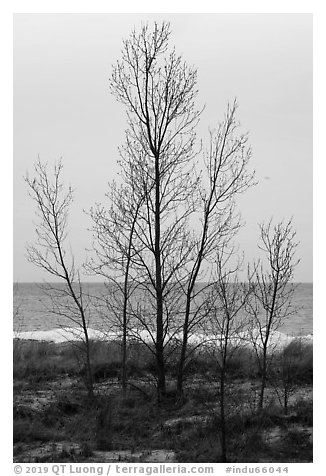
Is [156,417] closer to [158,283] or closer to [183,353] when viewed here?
[183,353]

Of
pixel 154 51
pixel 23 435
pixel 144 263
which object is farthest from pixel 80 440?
pixel 154 51

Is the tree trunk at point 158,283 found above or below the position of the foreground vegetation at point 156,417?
above

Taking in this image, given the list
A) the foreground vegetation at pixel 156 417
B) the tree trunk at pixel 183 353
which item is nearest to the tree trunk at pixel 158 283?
the tree trunk at pixel 183 353

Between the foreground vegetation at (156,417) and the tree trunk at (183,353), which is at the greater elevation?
the tree trunk at (183,353)

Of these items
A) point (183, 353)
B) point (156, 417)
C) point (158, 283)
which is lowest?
point (156, 417)

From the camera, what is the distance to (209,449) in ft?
22.6

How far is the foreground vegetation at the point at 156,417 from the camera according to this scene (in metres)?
6.99

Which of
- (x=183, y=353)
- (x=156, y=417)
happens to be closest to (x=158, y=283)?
(x=183, y=353)

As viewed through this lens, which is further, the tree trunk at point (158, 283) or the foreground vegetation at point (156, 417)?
the tree trunk at point (158, 283)

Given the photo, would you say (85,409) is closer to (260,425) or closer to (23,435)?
(23,435)

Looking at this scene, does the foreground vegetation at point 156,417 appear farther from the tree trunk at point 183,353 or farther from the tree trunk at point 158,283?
the tree trunk at point 158,283

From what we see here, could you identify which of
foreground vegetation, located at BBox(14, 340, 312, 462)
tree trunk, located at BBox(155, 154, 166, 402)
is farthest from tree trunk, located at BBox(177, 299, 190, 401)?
tree trunk, located at BBox(155, 154, 166, 402)

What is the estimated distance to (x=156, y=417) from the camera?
8.58 metres
